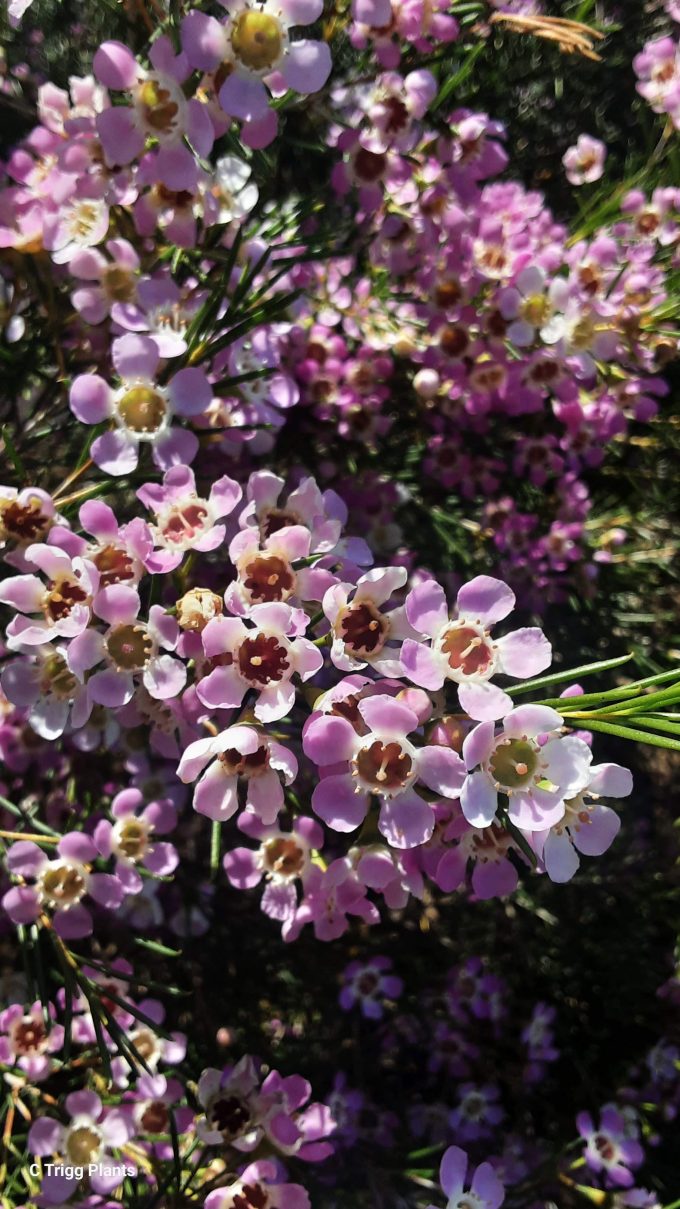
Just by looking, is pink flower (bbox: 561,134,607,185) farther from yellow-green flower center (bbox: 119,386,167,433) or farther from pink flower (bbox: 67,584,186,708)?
pink flower (bbox: 67,584,186,708)

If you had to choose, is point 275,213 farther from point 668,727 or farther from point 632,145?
point 632,145

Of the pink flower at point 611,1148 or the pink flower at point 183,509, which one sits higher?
the pink flower at point 183,509

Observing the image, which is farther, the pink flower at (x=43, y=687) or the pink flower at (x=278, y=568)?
the pink flower at (x=43, y=687)

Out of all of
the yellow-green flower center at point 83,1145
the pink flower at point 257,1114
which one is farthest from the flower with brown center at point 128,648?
the yellow-green flower center at point 83,1145

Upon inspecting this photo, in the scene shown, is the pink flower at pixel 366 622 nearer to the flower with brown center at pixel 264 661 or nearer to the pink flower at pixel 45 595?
the flower with brown center at pixel 264 661

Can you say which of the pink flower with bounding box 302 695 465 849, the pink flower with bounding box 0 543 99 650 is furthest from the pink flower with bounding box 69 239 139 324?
the pink flower with bounding box 302 695 465 849

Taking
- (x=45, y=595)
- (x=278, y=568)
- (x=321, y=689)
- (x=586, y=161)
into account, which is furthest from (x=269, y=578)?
(x=586, y=161)
